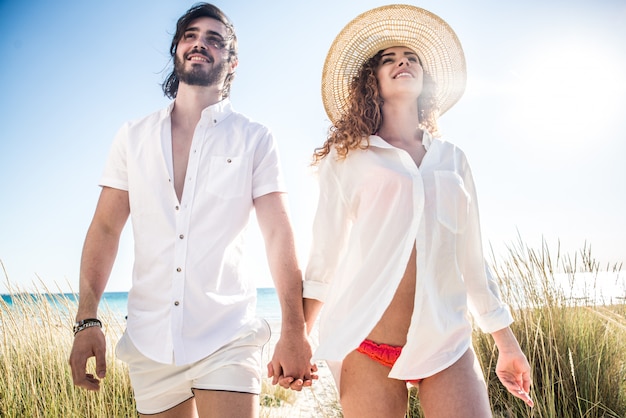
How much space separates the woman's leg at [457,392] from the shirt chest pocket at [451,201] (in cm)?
55

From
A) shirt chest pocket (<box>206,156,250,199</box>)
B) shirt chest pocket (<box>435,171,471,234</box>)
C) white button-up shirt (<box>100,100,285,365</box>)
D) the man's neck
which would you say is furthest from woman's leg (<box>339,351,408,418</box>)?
the man's neck

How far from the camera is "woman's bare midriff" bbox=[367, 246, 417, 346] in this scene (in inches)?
77.7

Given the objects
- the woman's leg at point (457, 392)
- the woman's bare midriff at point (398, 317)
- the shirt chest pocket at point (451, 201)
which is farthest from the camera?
the shirt chest pocket at point (451, 201)

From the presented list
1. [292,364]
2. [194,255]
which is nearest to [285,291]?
[292,364]

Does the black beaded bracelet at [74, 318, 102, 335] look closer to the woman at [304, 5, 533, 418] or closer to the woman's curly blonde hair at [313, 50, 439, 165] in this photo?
the woman at [304, 5, 533, 418]

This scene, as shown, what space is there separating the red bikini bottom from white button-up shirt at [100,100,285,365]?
515 mm

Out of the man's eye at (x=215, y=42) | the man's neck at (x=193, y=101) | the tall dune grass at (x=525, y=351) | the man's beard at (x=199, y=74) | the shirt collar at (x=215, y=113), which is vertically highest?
the man's eye at (x=215, y=42)

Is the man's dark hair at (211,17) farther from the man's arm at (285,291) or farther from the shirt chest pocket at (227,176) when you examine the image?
the man's arm at (285,291)

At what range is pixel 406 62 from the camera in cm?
249

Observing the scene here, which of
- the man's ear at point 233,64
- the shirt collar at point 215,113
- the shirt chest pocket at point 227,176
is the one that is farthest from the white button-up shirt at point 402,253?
the man's ear at point 233,64

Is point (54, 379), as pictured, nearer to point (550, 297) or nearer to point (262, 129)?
point (262, 129)

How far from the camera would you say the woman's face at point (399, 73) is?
2.43 metres

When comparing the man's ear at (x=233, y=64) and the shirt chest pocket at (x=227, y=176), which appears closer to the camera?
the shirt chest pocket at (x=227, y=176)

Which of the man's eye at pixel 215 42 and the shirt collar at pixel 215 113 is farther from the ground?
the man's eye at pixel 215 42
